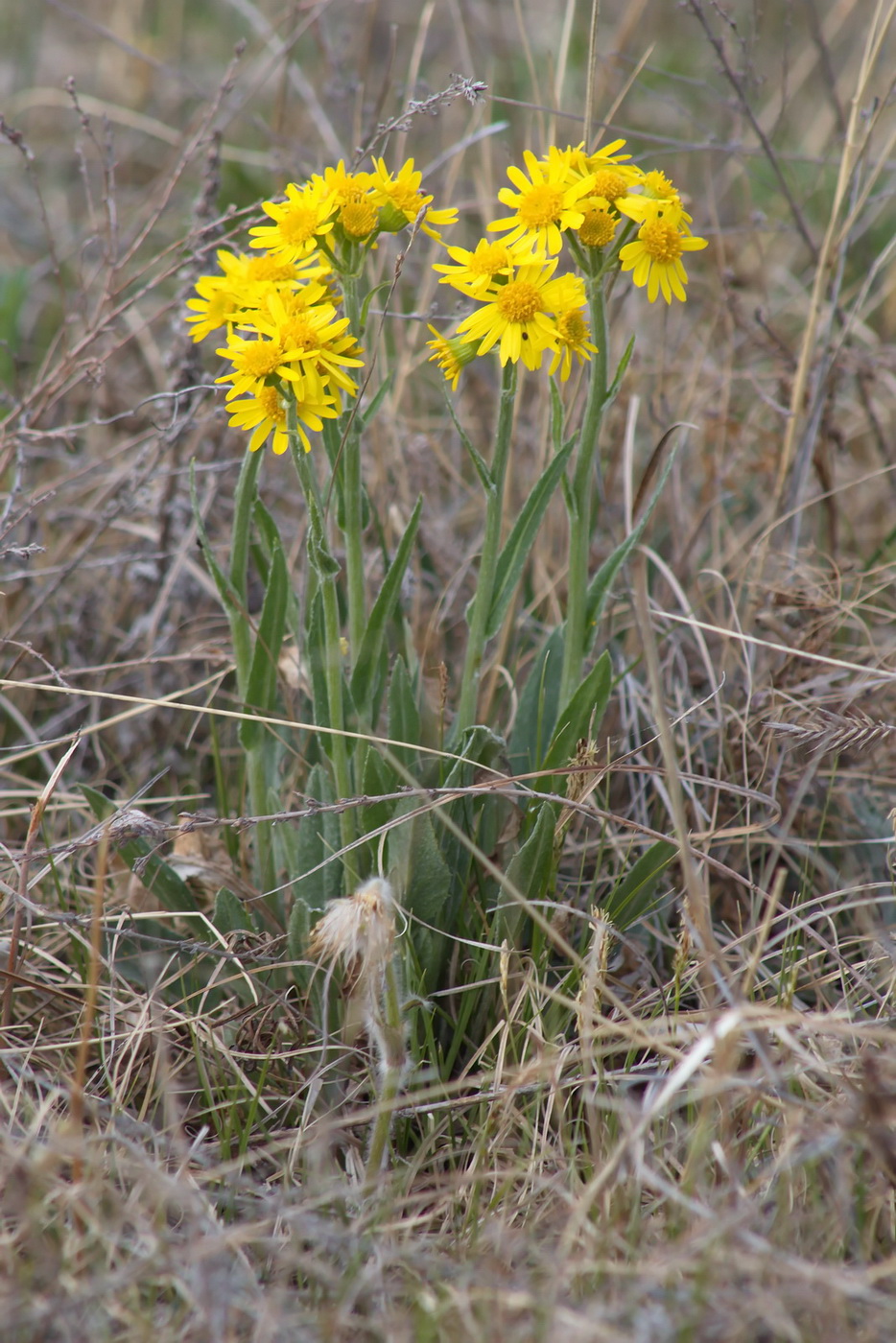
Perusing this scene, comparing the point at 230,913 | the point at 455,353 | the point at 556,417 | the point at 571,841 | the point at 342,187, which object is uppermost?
the point at 342,187

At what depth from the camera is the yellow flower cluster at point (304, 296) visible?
4.21 ft

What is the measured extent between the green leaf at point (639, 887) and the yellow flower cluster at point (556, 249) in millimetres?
729

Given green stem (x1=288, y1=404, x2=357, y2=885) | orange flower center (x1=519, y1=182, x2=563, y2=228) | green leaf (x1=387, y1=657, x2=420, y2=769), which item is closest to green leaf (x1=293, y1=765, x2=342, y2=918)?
green stem (x1=288, y1=404, x2=357, y2=885)

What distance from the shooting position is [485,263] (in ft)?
4.38

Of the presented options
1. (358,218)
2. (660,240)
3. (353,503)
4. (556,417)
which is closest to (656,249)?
(660,240)

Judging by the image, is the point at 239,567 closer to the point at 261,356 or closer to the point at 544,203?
the point at 261,356

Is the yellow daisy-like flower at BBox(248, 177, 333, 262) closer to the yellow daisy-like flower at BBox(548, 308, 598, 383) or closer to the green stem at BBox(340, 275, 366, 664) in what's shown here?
the green stem at BBox(340, 275, 366, 664)

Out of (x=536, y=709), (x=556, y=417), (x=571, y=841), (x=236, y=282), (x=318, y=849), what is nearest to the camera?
(x=236, y=282)

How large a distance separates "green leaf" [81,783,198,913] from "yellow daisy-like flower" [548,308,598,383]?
915 millimetres

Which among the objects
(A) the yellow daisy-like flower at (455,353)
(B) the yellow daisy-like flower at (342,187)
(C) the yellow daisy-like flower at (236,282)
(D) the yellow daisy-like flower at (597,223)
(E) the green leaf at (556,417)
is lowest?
(E) the green leaf at (556,417)

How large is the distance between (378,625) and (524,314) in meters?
0.47

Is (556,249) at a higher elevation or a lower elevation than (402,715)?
higher

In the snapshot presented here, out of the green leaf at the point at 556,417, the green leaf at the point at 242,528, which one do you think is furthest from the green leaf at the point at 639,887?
the green leaf at the point at 242,528

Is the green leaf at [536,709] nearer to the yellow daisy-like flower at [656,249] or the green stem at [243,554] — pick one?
the green stem at [243,554]
